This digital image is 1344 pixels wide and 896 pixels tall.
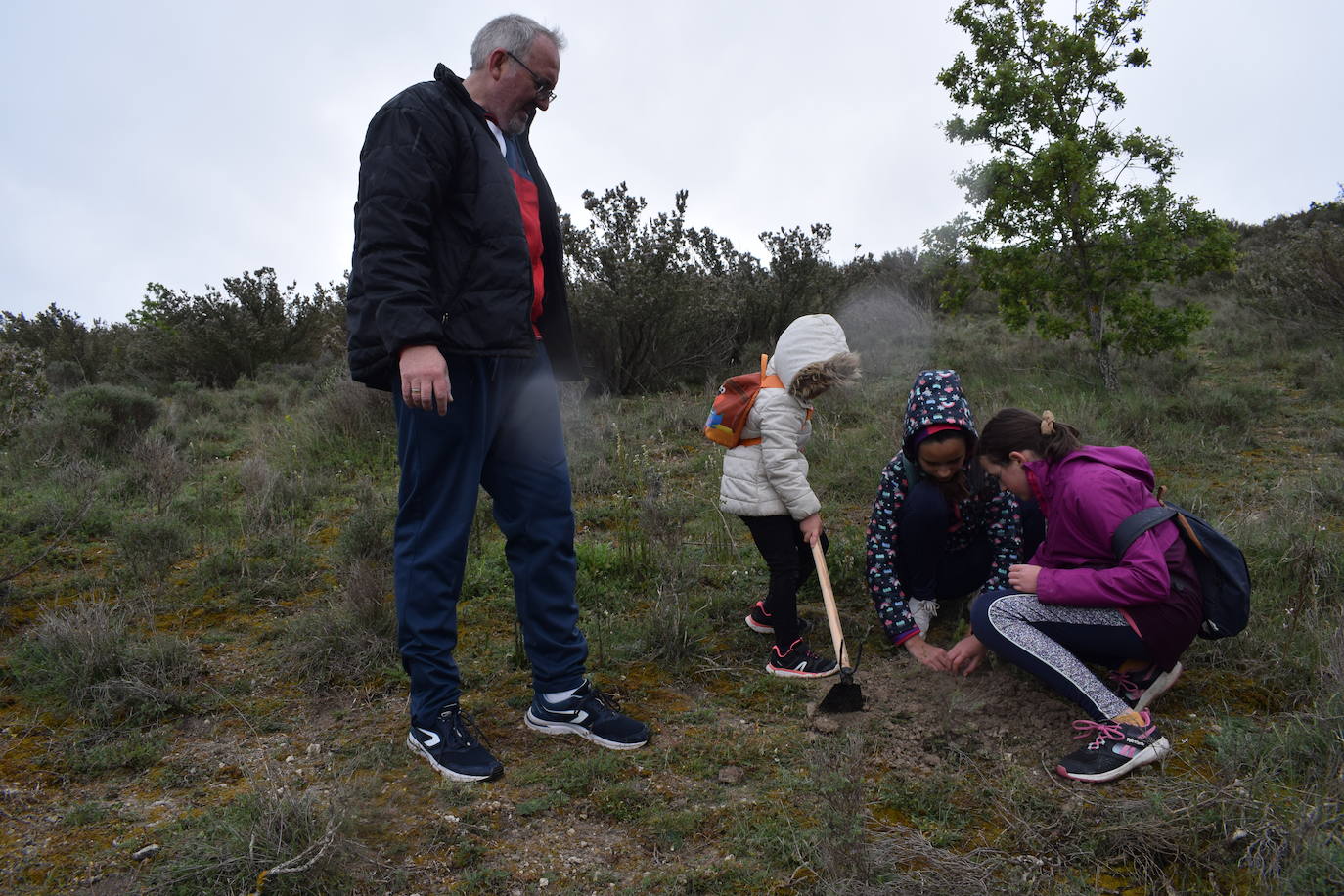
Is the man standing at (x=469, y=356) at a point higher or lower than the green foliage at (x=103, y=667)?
higher

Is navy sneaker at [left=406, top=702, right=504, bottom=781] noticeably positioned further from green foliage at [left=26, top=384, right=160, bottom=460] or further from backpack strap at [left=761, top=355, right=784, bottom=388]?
green foliage at [left=26, top=384, right=160, bottom=460]

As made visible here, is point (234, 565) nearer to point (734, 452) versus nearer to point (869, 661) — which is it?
point (734, 452)

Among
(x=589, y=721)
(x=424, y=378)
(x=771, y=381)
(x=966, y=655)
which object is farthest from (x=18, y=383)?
(x=966, y=655)

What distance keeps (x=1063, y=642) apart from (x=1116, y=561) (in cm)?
29

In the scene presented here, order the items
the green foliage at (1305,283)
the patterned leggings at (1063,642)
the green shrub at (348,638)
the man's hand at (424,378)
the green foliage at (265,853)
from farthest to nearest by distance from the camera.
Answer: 1. the green foliage at (1305,283)
2. the green shrub at (348,638)
3. the patterned leggings at (1063,642)
4. the man's hand at (424,378)
5. the green foliage at (265,853)

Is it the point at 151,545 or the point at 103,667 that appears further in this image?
the point at 151,545

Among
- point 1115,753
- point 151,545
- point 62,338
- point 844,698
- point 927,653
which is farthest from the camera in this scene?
point 62,338

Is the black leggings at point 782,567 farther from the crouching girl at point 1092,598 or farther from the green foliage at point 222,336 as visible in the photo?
the green foliage at point 222,336

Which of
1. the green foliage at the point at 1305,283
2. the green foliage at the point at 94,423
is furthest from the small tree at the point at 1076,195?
the green foliage at the point at 94,423

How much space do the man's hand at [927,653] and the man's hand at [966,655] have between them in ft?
0.08

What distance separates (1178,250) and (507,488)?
6547 millimetres

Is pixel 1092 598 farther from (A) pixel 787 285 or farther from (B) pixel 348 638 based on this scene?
(A) pixel 787 285

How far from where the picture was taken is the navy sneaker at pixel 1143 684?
8.18ft

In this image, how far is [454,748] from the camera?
2.32 metres
